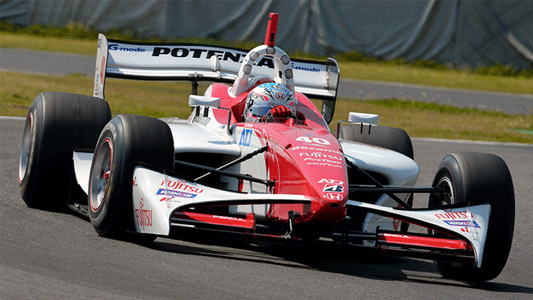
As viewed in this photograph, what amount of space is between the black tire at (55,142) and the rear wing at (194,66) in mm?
1310

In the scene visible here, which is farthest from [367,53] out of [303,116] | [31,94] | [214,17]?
[303,116]

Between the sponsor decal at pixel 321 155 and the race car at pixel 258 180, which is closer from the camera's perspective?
the race car at pixel 258 180

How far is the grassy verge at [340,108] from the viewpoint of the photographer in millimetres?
14629

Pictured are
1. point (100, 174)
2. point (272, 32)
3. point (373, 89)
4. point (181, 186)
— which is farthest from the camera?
point (373, 89)

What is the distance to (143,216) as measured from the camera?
538 centimetres

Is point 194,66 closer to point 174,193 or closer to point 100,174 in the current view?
point 100,174

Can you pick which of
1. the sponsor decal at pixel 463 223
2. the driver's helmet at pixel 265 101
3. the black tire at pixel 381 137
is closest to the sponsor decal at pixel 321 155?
the sponsor decal at pixel 463 223

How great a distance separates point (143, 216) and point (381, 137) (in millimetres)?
3149

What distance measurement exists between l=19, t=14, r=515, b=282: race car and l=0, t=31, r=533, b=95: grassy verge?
16392 mm

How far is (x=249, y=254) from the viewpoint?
5.67 metres

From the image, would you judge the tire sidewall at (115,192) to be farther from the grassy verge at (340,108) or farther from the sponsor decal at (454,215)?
the grassy verge at (340,108)

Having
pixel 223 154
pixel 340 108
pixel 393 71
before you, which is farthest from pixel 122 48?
pixel 393 71

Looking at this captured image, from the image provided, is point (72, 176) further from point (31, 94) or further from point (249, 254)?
point (31, 94)

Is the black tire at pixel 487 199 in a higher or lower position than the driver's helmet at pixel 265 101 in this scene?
lower
